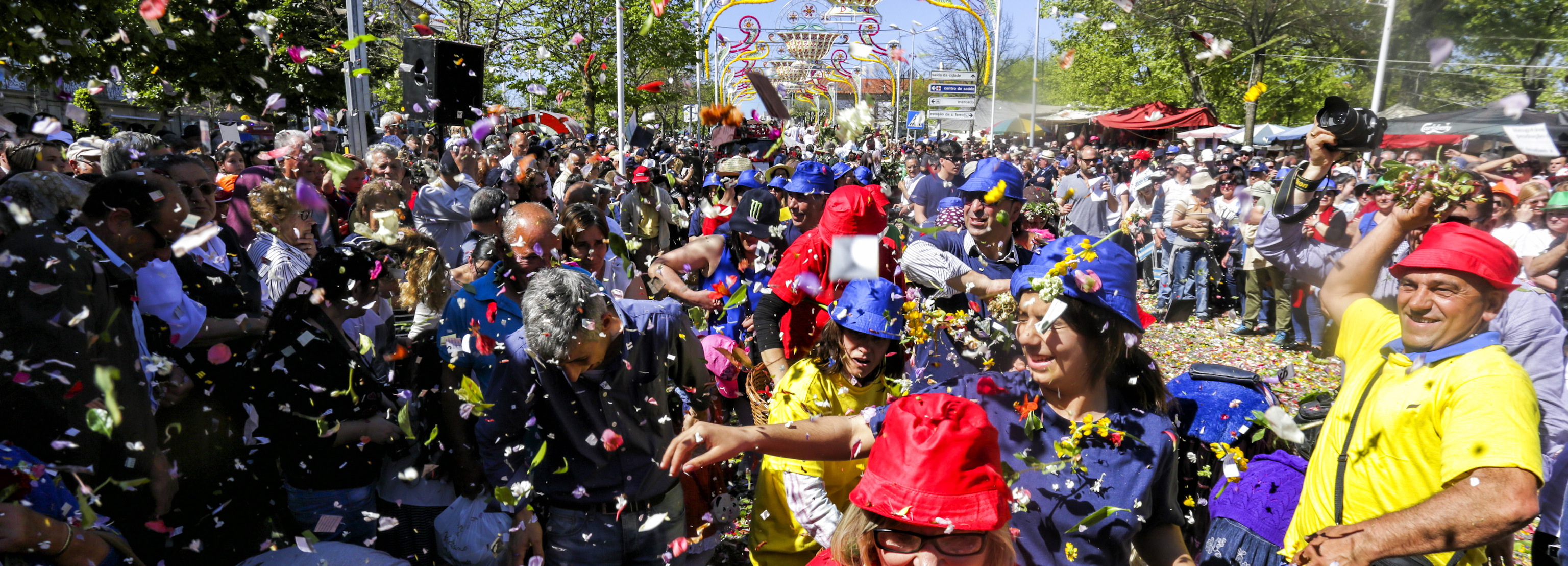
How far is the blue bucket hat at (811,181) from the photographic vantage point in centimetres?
553

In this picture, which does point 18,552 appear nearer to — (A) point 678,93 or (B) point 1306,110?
(A) point 678,93

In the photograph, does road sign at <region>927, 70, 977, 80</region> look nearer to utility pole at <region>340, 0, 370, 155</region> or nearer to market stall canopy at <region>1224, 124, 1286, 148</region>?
market stall canopy at <region>1224, 124, 1286, 148</region>

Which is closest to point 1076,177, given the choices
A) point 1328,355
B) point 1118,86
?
point 1328,355

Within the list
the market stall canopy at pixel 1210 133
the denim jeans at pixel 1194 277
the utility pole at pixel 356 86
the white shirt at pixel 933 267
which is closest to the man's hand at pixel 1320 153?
the white shirt at pixel 933 267

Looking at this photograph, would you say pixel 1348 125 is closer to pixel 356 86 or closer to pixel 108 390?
pixel 108 390

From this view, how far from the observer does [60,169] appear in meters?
5.39

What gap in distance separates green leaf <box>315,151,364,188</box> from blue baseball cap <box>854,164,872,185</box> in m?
5.12

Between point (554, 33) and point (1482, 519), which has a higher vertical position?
point (554, 33)

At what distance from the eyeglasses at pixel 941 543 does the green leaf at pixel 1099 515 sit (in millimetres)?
532

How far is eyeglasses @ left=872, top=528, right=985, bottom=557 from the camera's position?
5.63 ft

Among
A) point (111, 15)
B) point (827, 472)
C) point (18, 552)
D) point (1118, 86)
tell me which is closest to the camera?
point (18, 552)

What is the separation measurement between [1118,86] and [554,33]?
26.1 metres

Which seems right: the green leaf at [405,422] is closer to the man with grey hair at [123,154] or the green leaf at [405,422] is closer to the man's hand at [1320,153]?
the man with grey hair at [123,154]

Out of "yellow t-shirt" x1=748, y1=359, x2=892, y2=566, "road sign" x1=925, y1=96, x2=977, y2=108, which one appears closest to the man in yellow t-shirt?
"yellow t-shirt" x1=748, y1=359, x2=892, y2=566
